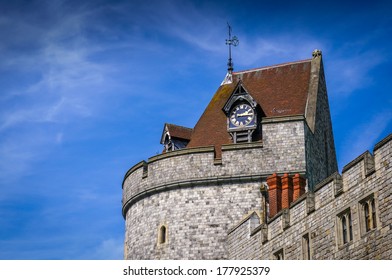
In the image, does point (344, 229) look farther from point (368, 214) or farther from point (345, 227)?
point (368, 214)

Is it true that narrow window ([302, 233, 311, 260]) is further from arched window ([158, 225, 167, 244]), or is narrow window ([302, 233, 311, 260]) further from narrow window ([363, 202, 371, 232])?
arched window ([158, 225, 167, 244])

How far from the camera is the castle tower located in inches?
1142

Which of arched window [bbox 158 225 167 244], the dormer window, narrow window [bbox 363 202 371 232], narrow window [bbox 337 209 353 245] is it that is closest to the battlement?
arched window [bbox 158 225 167 244]

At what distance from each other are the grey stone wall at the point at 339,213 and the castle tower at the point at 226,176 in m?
2.48

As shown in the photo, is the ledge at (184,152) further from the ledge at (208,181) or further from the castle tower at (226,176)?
the ledge at (208,181)

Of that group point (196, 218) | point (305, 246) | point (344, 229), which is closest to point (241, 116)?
point (196, 218)

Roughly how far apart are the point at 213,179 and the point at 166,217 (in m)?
2.01

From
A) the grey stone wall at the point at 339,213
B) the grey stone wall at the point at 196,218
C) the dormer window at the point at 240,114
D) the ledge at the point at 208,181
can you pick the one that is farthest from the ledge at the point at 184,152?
the grey stone wall at the point at 339,213

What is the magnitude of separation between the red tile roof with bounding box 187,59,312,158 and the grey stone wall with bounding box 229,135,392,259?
773 centimetres

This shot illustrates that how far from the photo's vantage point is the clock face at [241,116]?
31.8 m

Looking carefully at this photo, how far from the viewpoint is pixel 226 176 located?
2959 centimetres

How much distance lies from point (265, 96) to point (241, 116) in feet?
6.13
